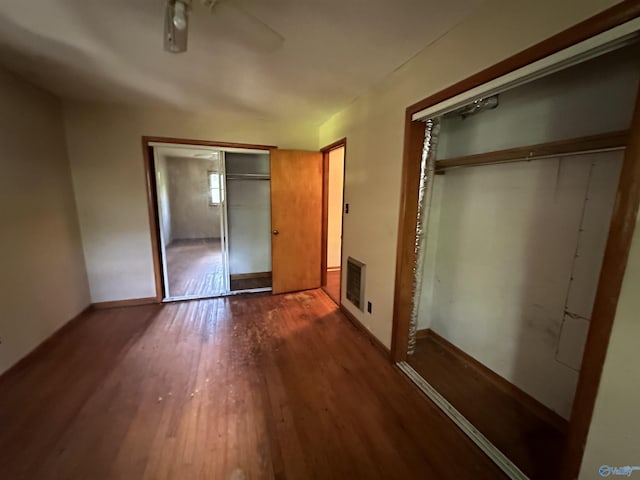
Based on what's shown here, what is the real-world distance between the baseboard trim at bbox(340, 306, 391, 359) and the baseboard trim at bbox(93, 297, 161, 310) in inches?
95.4

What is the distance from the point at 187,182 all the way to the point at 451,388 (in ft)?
24.3

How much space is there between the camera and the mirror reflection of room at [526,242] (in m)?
1.44

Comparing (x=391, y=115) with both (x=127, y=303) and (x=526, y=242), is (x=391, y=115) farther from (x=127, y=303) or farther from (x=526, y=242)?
(x=127, y=303)

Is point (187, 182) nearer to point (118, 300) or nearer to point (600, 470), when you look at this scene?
point (118, 300)

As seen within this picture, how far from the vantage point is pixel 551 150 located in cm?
154

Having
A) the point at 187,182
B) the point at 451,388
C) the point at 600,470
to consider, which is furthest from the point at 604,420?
the point at 187,182

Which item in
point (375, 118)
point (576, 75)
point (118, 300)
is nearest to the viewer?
point (576, 75)

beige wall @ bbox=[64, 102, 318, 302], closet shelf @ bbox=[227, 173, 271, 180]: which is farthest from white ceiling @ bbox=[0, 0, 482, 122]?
closet shelf @ bbox=[227, 173, 271, 180]

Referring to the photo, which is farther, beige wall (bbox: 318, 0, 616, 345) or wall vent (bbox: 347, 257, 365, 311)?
wall vent (bbox: 347, 257, 365, 311)

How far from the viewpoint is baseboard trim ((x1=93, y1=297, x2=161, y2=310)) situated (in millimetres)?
3195

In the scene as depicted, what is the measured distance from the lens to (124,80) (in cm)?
228

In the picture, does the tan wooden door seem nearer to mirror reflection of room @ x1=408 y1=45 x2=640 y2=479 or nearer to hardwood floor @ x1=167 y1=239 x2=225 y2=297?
hardwood floor @ x1=167 y1=239 x2=225 y2=297

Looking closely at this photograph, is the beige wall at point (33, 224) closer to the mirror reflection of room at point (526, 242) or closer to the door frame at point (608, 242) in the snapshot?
the mirror reflection of room at point (526, 242)

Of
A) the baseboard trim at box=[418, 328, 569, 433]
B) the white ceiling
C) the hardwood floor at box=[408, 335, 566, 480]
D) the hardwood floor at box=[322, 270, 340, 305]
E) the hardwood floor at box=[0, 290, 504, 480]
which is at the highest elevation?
the white ceiling
